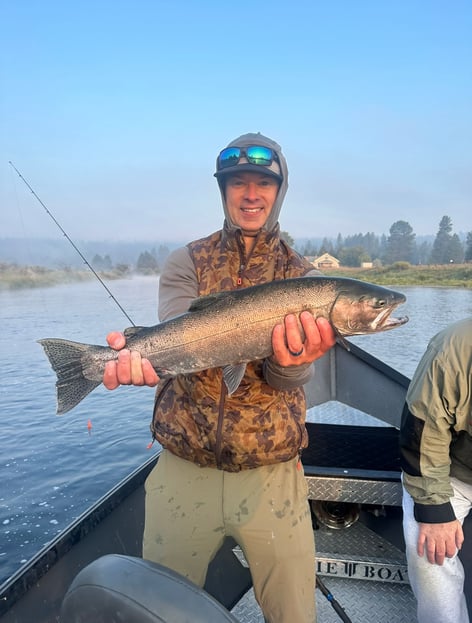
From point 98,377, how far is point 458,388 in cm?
251

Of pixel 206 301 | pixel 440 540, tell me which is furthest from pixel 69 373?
pixel 440 540

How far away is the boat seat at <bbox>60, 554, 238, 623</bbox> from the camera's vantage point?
1534 mm

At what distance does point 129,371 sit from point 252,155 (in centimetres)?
175

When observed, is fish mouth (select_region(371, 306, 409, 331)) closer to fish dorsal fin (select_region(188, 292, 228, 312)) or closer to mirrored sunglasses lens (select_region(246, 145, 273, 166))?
fish dorsal fin (select_region(188, 292, 228, 312))

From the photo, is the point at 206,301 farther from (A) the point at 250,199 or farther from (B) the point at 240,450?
(B) the point at 240,450

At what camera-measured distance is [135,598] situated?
156 centimetres

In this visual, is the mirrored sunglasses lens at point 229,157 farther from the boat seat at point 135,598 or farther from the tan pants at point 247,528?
the boat seat at point 135,598

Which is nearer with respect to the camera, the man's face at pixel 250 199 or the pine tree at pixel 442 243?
the man's face at pixel 250 199

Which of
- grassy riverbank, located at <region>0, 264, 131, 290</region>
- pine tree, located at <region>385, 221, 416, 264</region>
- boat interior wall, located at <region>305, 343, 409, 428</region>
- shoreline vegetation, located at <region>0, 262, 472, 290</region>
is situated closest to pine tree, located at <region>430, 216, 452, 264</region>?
pine tree, located at <region>385, 221, 416, 264</region>

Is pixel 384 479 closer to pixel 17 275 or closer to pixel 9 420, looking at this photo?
pixel 9 420

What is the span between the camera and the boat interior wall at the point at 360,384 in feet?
19.2

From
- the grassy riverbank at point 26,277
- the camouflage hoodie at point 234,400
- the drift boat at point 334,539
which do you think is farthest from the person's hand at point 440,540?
the grassy riverbank at point 26,277

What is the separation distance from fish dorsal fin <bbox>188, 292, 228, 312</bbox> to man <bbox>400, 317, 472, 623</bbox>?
61.6 inches

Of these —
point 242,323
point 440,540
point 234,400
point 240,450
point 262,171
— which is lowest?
point 440,540
